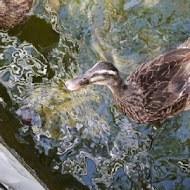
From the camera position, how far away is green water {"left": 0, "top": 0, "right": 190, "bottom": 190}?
13.6ft

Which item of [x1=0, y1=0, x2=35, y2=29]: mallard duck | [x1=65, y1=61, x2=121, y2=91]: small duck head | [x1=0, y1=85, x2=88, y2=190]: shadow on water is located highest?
[x1=0, y1=0, x2=35, y2=29]: mallard duck

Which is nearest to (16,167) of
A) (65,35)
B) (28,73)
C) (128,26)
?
(28,73)

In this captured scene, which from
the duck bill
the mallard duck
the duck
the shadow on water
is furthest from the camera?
the mallard duck

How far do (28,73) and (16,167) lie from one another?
4.21ft

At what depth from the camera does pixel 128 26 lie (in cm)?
462

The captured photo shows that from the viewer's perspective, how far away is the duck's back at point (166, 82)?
3.58 metres

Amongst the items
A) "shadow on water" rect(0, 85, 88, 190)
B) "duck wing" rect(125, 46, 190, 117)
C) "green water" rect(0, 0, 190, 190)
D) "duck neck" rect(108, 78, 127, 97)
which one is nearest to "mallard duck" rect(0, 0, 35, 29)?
"green water" rect(0, 0, 190, 190)

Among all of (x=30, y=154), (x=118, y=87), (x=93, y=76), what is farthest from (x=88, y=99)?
(x=93, y=76)

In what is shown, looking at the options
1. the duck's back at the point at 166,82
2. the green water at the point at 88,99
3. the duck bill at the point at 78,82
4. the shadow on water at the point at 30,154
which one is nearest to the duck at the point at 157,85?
A: the duck's back at the point at 166,82

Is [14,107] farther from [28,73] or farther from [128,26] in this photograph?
[128,26]

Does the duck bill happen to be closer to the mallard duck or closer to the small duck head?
the small duck head

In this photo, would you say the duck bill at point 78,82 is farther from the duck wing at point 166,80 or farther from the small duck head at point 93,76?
the duck wing at point 166,80

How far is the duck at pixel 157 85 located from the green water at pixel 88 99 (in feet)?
1.52

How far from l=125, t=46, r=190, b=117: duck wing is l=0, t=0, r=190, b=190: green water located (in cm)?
58
